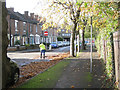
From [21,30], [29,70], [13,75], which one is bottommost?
[29,70]

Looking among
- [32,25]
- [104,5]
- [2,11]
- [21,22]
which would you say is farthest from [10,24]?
[2,11]

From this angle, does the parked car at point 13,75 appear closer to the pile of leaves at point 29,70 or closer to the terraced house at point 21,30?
the pile of leaves at point 29,70

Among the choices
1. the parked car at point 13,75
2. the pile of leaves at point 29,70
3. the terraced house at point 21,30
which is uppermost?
the terraced house at point 21,30

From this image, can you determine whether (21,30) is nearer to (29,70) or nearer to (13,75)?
(29,70)

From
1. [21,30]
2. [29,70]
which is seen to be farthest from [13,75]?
[21,30]

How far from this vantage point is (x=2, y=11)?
18.9 ft

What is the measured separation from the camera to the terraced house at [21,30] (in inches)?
1419

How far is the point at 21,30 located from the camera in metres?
41.1

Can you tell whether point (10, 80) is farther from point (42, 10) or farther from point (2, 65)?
point (42, 10)

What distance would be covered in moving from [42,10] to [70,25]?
413 centimetres

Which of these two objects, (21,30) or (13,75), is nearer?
(13,75)

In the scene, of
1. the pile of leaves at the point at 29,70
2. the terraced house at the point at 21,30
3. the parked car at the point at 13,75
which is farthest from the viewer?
the terraced house at the point at 21,30

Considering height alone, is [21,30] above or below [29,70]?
above

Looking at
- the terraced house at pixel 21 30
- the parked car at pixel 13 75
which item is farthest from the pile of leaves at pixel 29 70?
the terraced house at pixel 21 30
